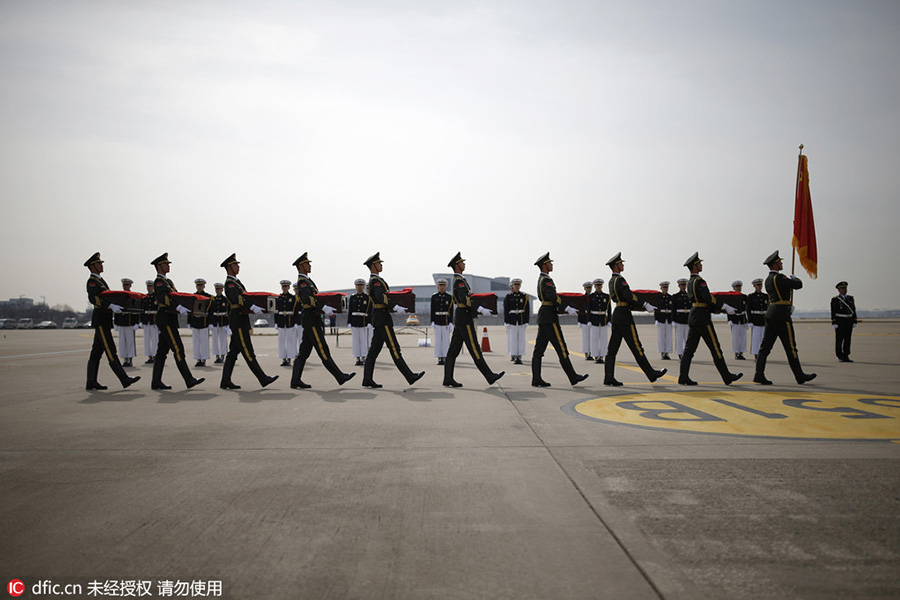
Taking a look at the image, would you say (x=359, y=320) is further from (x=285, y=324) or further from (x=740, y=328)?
(x=740, y=328)

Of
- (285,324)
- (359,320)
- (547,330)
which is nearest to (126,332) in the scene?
(285,324)

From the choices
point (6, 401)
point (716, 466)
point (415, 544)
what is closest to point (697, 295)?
point (716, 466)

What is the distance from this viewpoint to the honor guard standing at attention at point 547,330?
9328 mm

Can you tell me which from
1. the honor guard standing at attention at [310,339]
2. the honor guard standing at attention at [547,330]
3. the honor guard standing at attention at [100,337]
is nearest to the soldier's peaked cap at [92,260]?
the honor guard standing at attention at [100,337]

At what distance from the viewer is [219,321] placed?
15602mm

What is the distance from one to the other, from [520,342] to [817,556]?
12206mm

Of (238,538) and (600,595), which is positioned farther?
(238,538)

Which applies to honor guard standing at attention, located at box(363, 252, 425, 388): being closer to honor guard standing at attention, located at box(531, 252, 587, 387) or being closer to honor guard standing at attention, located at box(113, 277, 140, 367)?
honor guard standing at attention, located at box(531, 252, 587, 387)

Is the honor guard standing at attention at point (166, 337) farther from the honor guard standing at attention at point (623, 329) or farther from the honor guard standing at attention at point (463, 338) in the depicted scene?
the honor guard standing at attention at point (623, 329)

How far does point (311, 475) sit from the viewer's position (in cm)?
418

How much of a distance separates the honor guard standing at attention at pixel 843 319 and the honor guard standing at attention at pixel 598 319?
5278mm

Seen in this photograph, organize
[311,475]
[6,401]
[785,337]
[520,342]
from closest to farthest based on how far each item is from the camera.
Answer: [311,475] < [6,401] < [785,337] < [520,342]

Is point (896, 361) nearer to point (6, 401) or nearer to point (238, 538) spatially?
point (238, 538)

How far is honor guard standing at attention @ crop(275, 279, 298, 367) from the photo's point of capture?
1488cm
